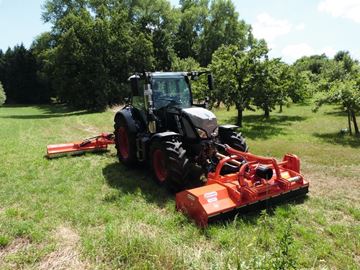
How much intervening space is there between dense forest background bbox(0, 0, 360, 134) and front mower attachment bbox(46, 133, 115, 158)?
2.43 meters

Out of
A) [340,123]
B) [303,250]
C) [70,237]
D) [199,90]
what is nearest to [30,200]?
[70,237]

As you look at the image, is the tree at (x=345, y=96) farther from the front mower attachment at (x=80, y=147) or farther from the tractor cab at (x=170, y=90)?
the front mower attachment at (x=80, y=147)

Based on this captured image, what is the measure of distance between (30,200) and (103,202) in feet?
4.45

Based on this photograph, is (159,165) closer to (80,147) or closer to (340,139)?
(80,147)

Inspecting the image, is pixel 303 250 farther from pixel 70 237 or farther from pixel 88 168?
pixel 88 168

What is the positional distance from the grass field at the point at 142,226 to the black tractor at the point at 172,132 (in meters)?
0.50

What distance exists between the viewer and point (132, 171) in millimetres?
8133

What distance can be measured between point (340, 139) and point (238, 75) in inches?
202

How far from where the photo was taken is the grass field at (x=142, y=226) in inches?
153

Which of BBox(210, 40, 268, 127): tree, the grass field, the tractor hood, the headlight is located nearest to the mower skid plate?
the grass field

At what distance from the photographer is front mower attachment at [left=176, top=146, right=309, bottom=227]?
16.3 ft

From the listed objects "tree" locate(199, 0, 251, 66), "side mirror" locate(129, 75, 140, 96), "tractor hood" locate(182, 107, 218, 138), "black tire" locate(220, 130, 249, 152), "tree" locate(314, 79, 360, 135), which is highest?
"tree" locate(199, 0, 251, 66)

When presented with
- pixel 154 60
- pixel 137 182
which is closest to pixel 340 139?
pixel 137 182

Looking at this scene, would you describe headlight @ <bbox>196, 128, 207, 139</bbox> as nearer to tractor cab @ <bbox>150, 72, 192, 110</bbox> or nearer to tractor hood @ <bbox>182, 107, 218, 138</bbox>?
tractor hood @ <bbox>182, 107, 218, 138</bbox>
